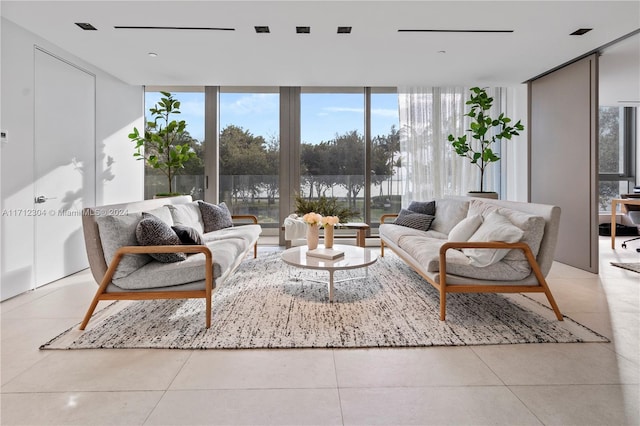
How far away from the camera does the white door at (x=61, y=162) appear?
3.81 metres

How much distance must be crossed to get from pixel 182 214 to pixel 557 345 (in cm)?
353

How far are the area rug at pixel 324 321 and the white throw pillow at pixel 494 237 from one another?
45 centimetres

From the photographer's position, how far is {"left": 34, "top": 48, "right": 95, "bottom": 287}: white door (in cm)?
381

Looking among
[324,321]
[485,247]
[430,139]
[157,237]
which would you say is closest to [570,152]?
[430,139]

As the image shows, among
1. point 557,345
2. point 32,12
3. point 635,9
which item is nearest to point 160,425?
point 557,345

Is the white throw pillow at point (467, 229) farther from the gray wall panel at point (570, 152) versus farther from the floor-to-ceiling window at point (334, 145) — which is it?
the floor-to-ceiling window at point (334, 145)

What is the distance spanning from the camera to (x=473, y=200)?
14.0ft

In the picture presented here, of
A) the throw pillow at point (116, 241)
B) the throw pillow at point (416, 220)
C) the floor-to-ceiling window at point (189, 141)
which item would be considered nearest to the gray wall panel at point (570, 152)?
the throw pillow at point (416, 220)

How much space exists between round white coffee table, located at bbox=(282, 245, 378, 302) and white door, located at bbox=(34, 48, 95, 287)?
2622 mm

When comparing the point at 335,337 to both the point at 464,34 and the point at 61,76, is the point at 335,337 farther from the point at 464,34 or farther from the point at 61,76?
the point at 61,76

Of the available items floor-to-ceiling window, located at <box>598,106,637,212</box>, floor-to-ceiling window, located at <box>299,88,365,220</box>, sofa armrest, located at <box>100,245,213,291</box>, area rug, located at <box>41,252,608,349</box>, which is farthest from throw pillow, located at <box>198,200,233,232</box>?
floor-to-ceiling window, located at <box>598,106,637,212</box>

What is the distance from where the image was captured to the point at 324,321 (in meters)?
2.75

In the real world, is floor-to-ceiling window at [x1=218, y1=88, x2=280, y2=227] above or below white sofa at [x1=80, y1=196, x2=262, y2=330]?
above

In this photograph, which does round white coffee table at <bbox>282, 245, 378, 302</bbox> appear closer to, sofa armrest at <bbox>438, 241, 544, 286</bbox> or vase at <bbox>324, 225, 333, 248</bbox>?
vase at <bbox>324, 225, 333, 248</bbox>
